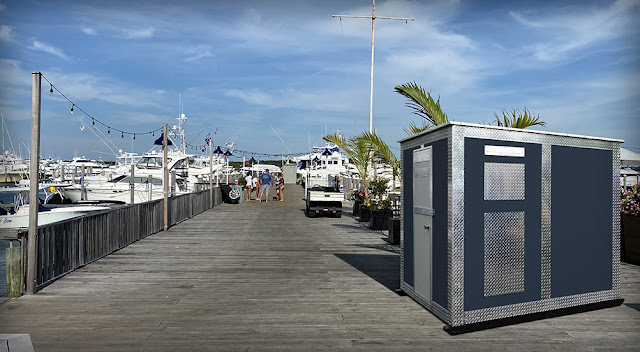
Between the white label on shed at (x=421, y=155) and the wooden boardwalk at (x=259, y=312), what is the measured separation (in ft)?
6.21

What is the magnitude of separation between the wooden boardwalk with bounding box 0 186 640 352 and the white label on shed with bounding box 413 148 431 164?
189 cm

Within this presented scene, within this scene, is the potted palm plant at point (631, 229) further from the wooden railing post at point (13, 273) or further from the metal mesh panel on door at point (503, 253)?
the wooden railing post at point (13, 273)

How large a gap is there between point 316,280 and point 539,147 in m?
4.09

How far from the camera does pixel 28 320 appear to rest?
5922 millimetres

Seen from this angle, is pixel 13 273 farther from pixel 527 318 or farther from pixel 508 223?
pixel 527 318

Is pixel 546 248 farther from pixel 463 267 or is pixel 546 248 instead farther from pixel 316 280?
pixel 316 280

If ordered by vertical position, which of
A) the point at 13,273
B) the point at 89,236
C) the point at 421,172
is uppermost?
the point at 421,172

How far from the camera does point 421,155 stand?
6398 millimetres

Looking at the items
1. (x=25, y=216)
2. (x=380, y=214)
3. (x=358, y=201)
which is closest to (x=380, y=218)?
(x=380, y=214)

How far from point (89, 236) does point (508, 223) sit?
7.61m

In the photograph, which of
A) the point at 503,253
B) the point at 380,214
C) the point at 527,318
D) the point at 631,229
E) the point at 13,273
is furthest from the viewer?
the point at 380,214

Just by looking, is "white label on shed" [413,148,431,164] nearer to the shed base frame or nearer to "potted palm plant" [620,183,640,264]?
the shed base frame

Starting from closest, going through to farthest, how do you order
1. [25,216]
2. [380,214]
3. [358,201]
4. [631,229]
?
[631,229] → [380,214] → [358,201] → [25,216]

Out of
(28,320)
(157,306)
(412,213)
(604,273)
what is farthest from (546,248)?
(28,320)
